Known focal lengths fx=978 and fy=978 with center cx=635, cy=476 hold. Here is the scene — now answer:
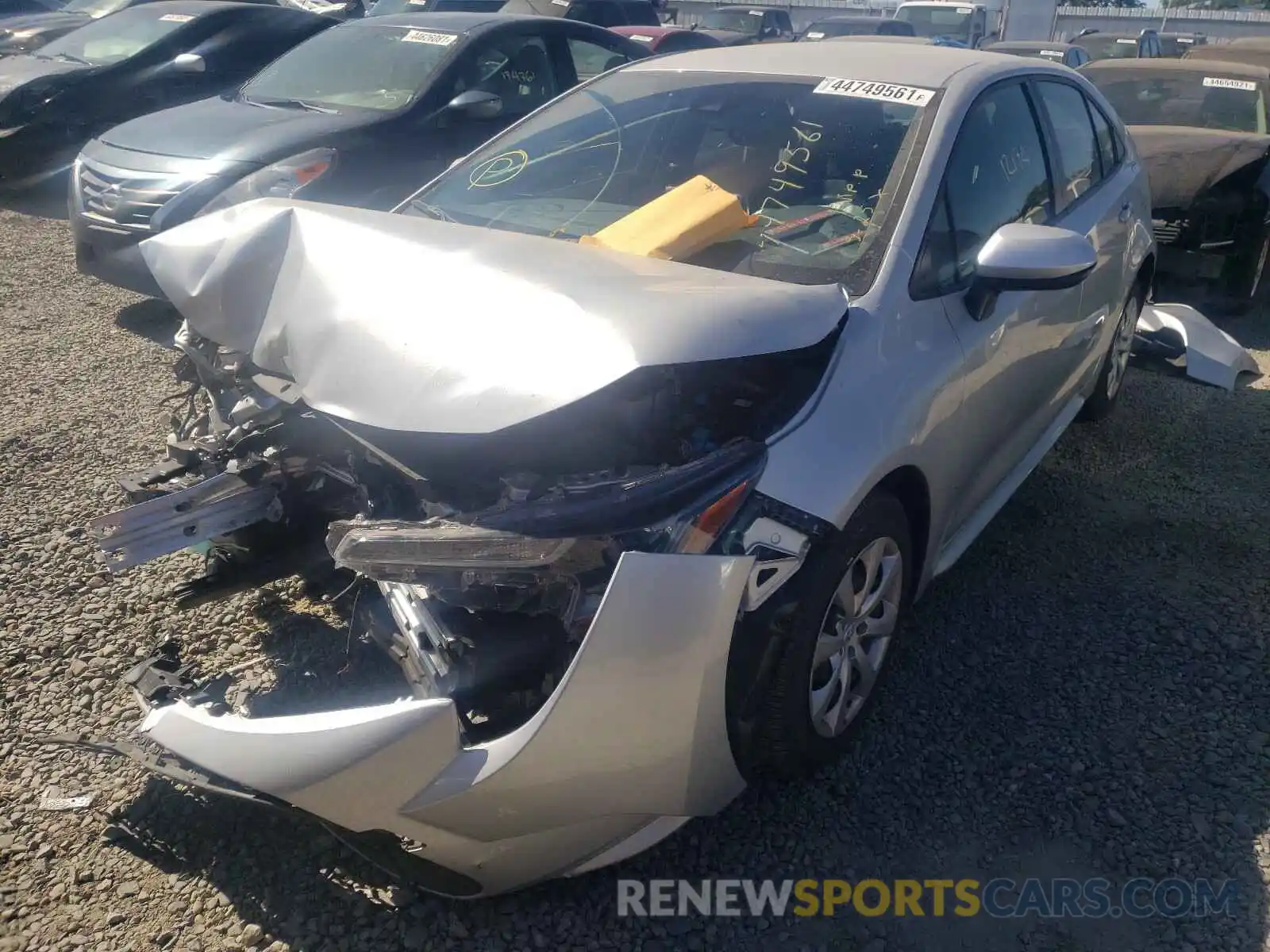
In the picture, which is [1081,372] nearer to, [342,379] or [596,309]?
[596,309]

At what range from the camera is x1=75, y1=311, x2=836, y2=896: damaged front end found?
72.3 inches

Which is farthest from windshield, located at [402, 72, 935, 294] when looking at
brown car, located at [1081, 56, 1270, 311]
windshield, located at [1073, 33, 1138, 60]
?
windshield, located at [1073, 33, 1138, 60]

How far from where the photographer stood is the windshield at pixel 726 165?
2725 millimetres

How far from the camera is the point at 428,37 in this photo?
6324mm

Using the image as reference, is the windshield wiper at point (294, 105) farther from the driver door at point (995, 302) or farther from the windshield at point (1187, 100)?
the windshield at point (1187, 100)

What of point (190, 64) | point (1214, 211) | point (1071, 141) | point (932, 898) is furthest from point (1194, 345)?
point (190, 64)

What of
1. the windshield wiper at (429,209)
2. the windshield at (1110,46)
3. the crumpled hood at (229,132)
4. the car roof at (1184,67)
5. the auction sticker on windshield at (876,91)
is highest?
the auction sticker on windshield at (876,91)

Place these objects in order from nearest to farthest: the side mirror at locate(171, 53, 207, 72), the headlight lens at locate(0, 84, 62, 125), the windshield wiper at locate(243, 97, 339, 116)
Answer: the windshield wiper at locate(243, 97, 339, 116), the side mirror at locate(171, 53, 207, 72), the headlight lens at locate(0, 84, 62, 125)

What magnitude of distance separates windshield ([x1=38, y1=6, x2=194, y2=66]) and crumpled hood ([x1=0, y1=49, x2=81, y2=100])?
14cm

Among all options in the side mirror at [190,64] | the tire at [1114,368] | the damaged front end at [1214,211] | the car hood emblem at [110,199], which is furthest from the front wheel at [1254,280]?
the side mirror at [190,64]

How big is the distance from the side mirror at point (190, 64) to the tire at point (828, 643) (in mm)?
6951

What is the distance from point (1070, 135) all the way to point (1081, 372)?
3.06 ft

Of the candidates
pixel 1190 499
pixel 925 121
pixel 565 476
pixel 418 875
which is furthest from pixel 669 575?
pixel 1190 499

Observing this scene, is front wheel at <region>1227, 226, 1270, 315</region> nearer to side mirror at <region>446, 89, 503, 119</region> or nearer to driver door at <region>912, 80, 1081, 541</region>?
driver door at <region>912, 80, 1081, 541</region>
